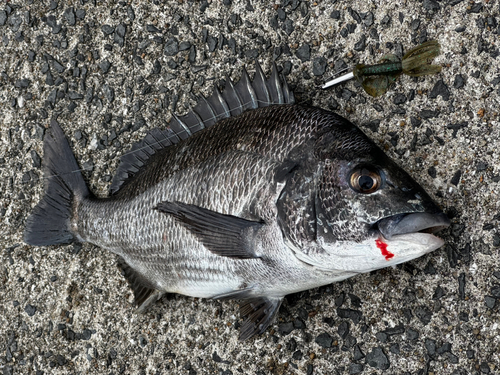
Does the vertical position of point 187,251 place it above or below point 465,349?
above

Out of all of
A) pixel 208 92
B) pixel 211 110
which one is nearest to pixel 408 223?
pixel 211 110

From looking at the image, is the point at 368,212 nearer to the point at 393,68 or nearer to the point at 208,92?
the point at 393,68

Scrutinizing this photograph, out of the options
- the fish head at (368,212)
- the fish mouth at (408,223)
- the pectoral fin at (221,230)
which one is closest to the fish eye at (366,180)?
the fish head at (368,212)

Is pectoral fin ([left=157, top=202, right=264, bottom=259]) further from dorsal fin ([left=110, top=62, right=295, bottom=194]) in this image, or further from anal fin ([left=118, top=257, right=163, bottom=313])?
anal fin ([left=118, top=257, right=163, bottom=313])

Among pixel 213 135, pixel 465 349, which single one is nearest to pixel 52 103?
pixel 213 135

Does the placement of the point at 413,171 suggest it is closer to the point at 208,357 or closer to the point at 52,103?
the point at 208,357

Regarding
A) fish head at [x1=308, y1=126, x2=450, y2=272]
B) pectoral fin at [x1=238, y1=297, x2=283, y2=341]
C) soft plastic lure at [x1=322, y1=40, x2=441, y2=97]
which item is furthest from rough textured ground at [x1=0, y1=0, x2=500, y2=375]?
fish head at [x1=308, y1=126, x2=450, y2=272]
